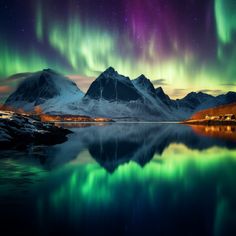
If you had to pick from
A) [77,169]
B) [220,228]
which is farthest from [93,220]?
[77,169]

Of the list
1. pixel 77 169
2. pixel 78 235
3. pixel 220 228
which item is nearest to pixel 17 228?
pixel 78 235

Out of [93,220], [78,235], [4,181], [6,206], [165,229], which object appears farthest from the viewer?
[4,181]

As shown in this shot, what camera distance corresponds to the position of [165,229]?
44.0 ft

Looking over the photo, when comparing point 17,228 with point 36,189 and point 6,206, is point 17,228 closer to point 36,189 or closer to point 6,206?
point 6,206

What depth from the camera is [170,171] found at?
2886 centimetres

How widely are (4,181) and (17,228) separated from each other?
10.6 meters

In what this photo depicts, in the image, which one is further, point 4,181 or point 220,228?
point 4,181

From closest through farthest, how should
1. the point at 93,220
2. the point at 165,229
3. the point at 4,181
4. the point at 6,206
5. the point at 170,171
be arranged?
the point at 165,229
the point at 93,220
the point at 6,206
the point at 4,181
the point at 170,171

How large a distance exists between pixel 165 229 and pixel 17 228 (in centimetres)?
658

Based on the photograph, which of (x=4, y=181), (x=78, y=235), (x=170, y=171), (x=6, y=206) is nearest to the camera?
(x=78, y=235)

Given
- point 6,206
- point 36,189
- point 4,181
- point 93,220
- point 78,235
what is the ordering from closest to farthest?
point 78,235 < point 93,220 < point 6,206 < point 36,189 < point 4,181

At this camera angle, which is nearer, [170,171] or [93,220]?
[93,220]

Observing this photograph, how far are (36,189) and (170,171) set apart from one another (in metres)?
13.6

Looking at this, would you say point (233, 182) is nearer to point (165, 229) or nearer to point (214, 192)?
point (214, 192)
